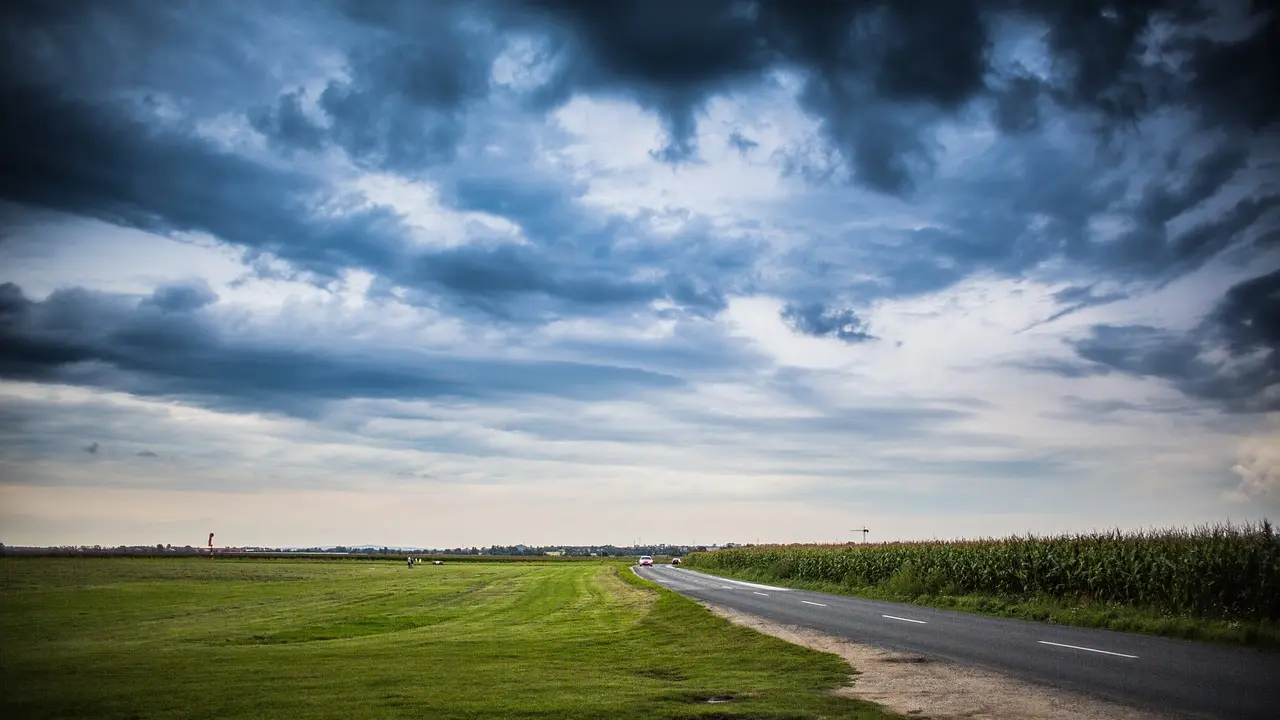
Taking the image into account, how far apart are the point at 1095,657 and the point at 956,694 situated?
5.40 m

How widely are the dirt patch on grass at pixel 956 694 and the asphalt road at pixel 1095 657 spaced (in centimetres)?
52

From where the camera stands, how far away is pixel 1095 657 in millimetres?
15430

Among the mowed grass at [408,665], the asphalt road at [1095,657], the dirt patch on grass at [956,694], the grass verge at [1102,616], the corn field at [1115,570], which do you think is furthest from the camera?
the corn field at [1115,570]

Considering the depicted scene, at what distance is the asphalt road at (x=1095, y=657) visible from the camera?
433 inches

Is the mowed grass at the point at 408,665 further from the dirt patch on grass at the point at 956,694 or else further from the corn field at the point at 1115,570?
the corn field at the point at 1115,570

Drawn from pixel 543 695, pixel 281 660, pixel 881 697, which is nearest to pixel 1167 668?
pixel 881 697

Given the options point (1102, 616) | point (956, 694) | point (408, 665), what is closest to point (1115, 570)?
point (1102, 616)

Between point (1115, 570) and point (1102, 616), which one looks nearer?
point (1102, 616)

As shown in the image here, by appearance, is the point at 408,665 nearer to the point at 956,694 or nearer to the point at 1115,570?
the point at 956,694

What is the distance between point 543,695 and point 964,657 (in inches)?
339

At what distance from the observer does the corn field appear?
21.1m

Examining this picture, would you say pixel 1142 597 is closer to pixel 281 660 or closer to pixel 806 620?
pixel 806 620

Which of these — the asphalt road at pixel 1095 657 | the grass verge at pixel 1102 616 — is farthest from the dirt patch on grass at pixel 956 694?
the grass verge at pixel 1102 616

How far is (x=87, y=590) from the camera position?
49.9 meters
